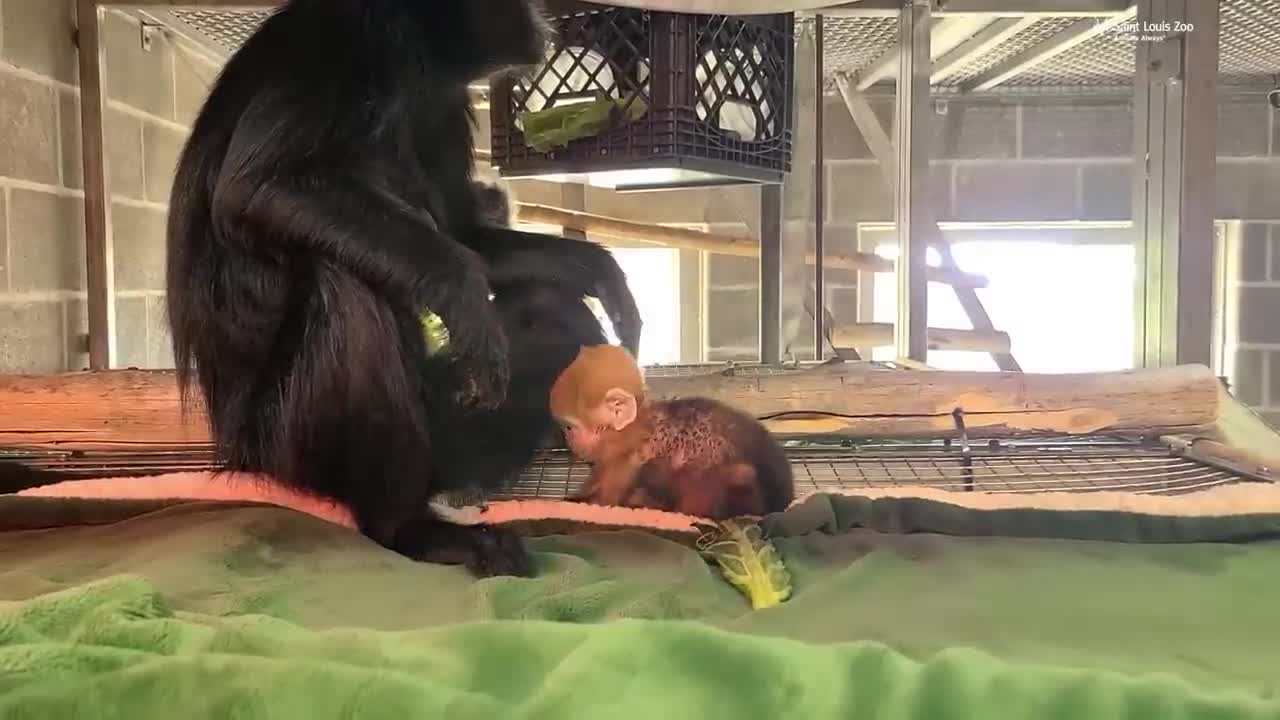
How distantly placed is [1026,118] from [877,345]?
4.88 ft

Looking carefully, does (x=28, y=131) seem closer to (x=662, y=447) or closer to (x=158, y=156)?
(x=158, y=156)

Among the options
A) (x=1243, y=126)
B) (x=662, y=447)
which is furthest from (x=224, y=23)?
(x=1243, y=126)

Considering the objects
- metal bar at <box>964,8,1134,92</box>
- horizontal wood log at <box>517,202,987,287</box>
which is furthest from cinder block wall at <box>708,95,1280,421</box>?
horizontal wood log at <box>517,202,987,287</box>

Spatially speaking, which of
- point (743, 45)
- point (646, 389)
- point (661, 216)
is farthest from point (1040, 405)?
point (661, 216)

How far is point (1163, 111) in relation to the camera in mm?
1473

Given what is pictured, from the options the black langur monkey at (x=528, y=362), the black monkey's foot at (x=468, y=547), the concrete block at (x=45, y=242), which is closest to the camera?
the black monkey's foot at (x=468, y=547)

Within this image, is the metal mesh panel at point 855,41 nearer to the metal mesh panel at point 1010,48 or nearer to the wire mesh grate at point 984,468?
the metal mesh panel at point 1010,48

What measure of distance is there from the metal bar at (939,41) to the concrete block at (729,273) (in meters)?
0.78

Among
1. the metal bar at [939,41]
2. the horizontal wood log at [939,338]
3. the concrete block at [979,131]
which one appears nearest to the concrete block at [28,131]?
the metal bar at [939,41]

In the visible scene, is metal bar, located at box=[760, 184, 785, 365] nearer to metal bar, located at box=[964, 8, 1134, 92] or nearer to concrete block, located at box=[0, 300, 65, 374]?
metal bar, located at box=[964, 8, 1134, 92]

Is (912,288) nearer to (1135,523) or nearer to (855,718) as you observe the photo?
(1135,523)

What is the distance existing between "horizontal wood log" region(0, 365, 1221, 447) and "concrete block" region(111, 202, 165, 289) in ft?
2.94

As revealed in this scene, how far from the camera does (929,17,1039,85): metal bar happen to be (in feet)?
7.73

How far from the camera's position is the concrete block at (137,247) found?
2.26 metres
